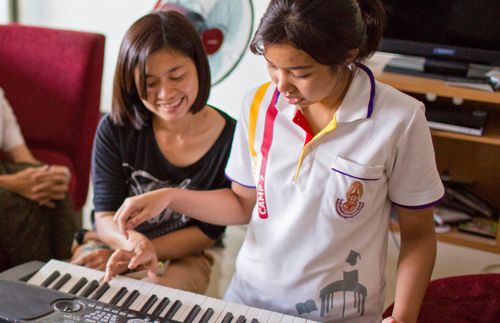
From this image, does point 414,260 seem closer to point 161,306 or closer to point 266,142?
point 266,142

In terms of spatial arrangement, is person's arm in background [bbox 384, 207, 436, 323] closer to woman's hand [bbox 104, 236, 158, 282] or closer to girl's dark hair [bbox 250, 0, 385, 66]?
girl's dark hair [bbox 250, 0, 385, 66]

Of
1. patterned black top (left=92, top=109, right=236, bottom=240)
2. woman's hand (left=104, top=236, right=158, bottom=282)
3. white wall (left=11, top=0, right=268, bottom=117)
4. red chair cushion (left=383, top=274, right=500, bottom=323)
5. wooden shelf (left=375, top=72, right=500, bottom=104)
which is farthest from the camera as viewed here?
white wall (left=11, top=0, right=268, bottom=117)

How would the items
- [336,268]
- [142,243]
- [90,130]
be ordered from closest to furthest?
[336,268] → [142,243] → [90,130]

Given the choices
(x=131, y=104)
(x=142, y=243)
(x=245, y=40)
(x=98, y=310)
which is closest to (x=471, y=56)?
(x=245, y=40)

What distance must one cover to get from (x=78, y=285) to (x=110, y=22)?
2624mm

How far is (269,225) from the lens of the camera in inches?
48.0

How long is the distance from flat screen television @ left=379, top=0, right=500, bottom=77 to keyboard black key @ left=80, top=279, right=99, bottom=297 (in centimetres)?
167

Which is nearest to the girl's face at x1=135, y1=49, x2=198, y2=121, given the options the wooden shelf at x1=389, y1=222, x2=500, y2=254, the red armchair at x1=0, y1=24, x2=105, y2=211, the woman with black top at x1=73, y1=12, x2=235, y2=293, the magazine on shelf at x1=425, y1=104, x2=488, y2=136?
the woman with black top at x1=73, y1=12, x2=235, y2=293

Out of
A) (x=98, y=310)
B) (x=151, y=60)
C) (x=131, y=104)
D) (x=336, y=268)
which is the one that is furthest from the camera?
(x=131, y=104)

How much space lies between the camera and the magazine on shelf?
2385 millimetres

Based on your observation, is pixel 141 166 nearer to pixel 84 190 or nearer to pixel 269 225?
pixel 269 225

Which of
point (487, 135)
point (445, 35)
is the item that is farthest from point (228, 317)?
point (445, 35)

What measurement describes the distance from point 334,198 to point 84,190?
4.87 feet

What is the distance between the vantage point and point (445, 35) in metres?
2.48
